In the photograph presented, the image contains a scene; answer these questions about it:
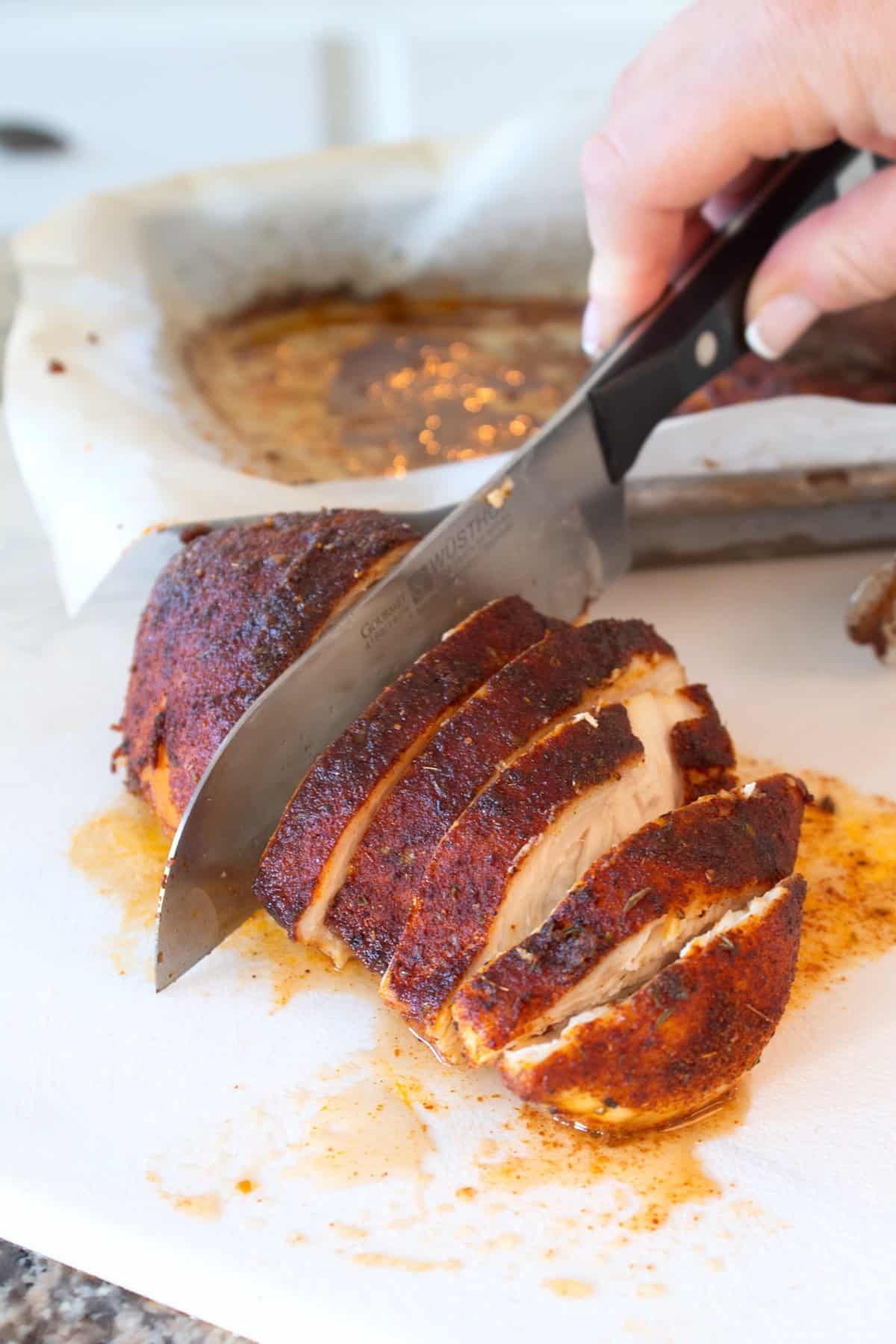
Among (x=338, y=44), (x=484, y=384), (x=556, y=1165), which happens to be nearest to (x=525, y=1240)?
(x=556, y=1165)

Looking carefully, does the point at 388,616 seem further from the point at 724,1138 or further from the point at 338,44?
the point at 338,44

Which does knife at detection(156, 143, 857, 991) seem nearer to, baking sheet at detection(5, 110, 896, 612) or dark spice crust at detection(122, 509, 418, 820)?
dark spice crust at detection(122, 509, 418, 820)

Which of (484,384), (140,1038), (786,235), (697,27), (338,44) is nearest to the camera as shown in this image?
(140,1038)

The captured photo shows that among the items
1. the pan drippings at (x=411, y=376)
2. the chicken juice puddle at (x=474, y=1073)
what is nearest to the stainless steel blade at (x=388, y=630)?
the chicken juice puddle at (x=474, y=1073)

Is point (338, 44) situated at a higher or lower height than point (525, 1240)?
higher

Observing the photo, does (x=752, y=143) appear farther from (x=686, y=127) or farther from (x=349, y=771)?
(x=349, y=771)

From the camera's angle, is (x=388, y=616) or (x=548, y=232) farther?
(x=548, y=232)
